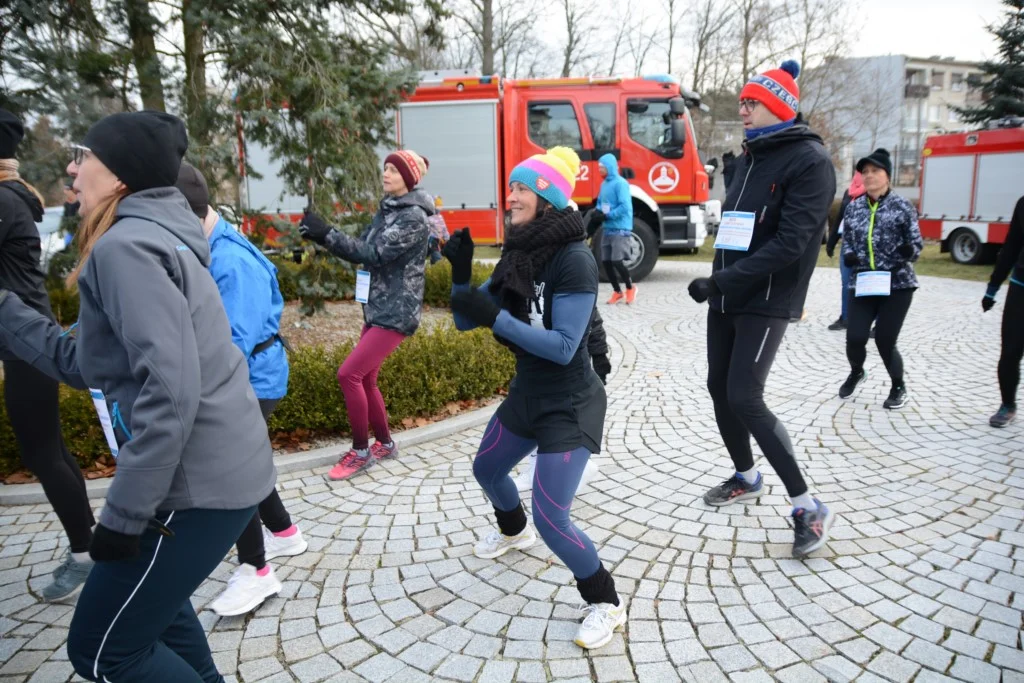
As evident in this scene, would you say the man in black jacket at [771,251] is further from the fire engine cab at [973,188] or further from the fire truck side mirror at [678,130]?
the fire engine cab at [973,188]

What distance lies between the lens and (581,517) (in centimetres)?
371

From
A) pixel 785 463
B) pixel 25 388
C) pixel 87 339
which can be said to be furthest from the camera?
pixel 785 463

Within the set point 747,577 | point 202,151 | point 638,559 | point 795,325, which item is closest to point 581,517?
point 638,559

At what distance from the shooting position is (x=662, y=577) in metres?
3.10

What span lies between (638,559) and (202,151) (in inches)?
201

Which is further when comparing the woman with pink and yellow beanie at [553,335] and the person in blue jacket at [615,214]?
the person in blue jacket at [615,214]

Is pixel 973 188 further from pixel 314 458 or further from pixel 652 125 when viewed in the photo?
pixel 314 458

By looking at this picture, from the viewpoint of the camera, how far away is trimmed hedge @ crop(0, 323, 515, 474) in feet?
14.2

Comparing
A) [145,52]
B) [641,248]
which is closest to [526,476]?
[145,52]

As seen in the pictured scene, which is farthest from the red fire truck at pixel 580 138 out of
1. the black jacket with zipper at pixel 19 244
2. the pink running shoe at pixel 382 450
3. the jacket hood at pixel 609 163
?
the black jacket with zipper at pixel 19 244

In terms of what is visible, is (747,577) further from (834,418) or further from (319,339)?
(319,339)

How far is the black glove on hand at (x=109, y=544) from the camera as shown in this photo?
1.65 m

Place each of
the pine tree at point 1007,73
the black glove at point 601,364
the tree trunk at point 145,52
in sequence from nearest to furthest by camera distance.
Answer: the black glove at point 601,364 → the tree trunk at point 145,52 → the pine tree at point 1007,73

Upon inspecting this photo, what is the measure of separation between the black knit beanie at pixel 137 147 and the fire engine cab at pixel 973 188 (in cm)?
1749
